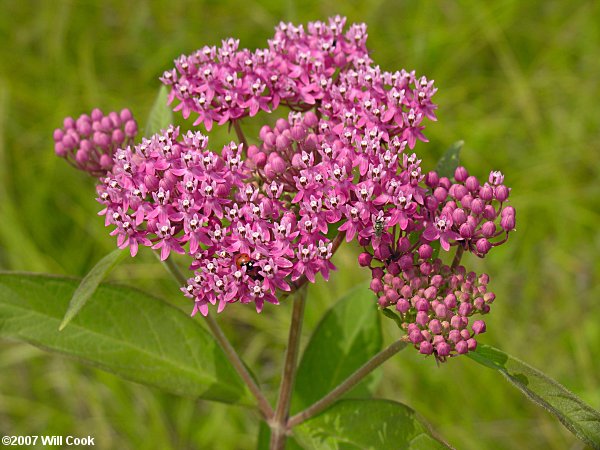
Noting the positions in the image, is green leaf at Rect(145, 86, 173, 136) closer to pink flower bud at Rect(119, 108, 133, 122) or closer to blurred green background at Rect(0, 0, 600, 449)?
pink flower bud at Rect(119, 108, 133, 122)

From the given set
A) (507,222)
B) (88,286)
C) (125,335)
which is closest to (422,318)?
(507,222)

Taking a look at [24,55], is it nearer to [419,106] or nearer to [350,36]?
[350,36]

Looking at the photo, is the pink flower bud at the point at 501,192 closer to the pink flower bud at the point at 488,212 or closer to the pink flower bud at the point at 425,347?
the pink flower bud at the point at 488,212

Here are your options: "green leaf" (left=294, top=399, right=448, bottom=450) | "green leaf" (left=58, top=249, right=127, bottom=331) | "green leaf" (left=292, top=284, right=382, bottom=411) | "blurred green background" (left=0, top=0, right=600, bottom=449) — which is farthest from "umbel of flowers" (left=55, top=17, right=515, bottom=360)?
"blurred green background" (left=0, top=0, right=600, bottom=449)

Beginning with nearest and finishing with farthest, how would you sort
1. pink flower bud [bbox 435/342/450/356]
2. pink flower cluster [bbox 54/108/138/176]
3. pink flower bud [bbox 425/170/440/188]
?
pink flower bud [bbox 435/342/450/356] < pink flower bud [bbox 425/170/440/188] < pink flower cluster [bbox 54/108/138/176]

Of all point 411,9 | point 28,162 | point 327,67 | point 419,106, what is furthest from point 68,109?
point 419,106

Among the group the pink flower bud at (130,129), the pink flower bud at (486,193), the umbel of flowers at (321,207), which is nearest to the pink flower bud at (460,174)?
the umbel of flowers at (321,207)
